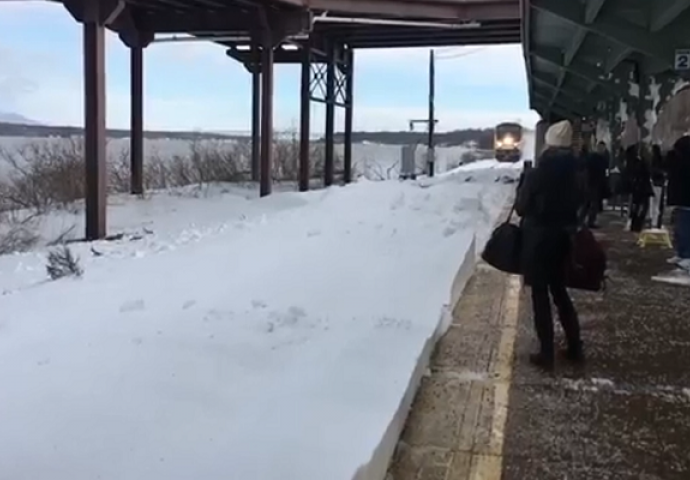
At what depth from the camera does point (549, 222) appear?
5.27 meters

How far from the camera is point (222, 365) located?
4.50 meters

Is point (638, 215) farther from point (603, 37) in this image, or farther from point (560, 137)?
point (560, 137)

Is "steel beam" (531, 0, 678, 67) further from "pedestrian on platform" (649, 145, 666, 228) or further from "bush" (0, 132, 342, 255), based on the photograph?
"bush" (0, 132, 342, 255)

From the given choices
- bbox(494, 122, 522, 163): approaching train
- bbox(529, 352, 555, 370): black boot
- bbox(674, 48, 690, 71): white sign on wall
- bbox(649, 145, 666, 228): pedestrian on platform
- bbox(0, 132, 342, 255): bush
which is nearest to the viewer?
bbox(529, 352, 555, 370): black boot

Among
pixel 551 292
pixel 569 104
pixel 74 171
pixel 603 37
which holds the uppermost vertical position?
pixel 569 104

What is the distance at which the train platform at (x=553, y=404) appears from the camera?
3.96 m

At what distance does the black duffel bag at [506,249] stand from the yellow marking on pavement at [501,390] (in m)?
0.66

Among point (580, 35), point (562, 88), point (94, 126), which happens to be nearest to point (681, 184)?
point (580, 35)

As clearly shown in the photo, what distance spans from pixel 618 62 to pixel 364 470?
43.5 feet

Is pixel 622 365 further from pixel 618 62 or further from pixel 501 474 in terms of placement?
pixel 618 62

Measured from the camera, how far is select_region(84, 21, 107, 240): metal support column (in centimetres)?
1322

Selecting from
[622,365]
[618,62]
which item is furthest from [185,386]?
[618,62]

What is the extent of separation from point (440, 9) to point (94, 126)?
9.46 m

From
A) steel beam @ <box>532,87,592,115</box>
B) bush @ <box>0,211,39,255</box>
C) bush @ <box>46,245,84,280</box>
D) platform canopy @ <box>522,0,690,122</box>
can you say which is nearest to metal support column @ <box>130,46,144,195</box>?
bush @ <box>0,211,39,255</box>
